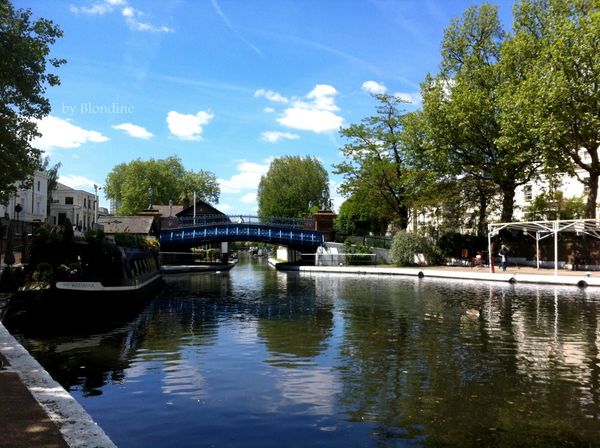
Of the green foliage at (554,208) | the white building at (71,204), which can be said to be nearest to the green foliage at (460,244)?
A: the green foliage at (554,208)

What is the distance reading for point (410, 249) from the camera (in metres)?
42.0

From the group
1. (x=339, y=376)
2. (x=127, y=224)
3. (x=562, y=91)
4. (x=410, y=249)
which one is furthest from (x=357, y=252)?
(x=339, y=376)

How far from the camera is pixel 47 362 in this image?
1041 cm

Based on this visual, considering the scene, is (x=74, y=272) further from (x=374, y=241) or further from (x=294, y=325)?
(x=374, y=241)

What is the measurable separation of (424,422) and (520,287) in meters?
21.5

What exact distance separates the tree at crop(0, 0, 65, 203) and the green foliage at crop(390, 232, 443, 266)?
2768 centimetres

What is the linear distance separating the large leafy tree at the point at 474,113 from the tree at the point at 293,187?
3850 centimetres

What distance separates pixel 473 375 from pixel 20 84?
21913mm

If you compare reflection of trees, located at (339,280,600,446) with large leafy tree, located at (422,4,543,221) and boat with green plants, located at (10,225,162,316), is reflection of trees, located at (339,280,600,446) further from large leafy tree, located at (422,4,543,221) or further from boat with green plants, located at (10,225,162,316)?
large leafy tree, located at (422,4,543,221)

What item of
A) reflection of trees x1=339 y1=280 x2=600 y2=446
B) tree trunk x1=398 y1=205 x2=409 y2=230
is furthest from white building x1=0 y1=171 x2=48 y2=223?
reflection of trees x1=339 y1=280 x2=600 y2=446

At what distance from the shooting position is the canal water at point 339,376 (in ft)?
21.4

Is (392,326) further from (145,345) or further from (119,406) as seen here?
(119,406)

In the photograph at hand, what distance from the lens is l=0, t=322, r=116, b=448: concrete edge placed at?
5.22 metres

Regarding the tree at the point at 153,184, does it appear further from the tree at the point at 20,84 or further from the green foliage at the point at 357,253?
the tree at the point at 20,84
